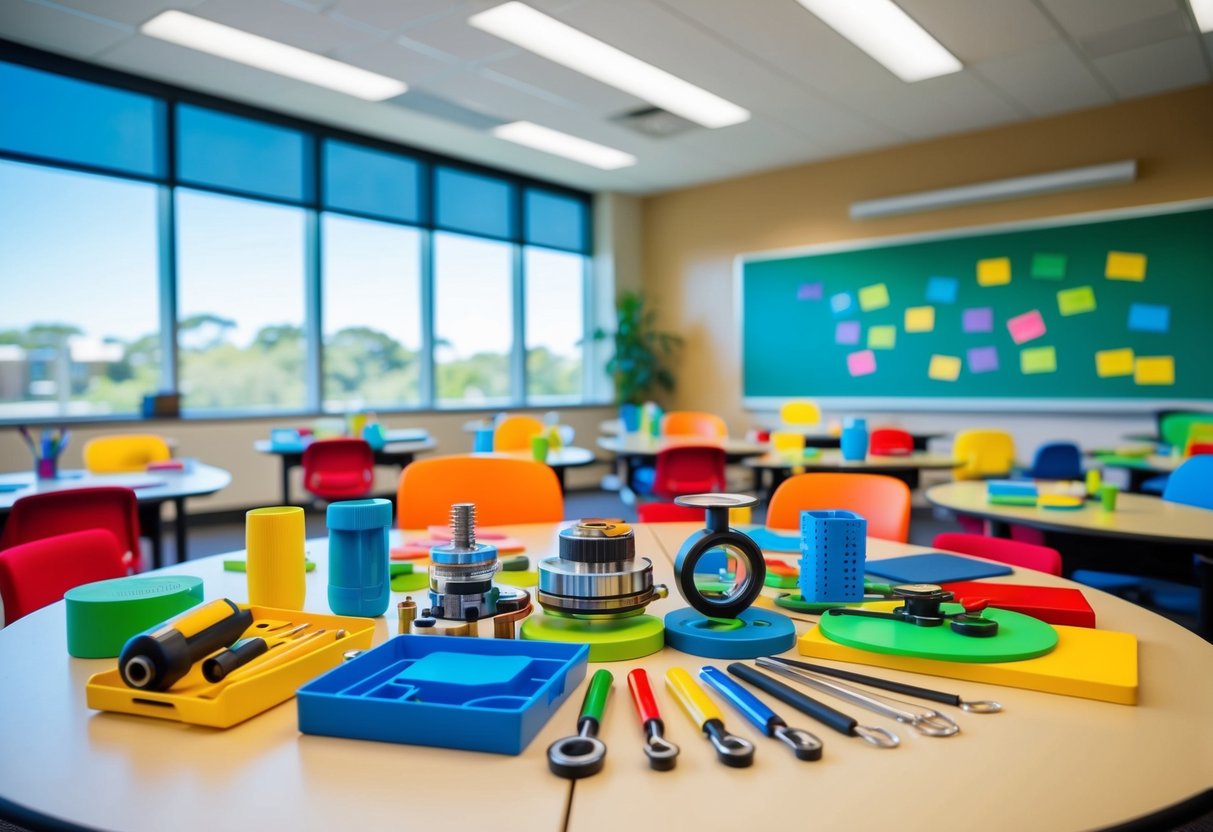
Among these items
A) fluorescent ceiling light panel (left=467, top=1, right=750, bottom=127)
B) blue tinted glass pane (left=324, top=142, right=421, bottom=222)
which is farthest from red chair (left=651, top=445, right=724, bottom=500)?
blue tinted glass pane (left=324, top=142, right=421, bottom=222)

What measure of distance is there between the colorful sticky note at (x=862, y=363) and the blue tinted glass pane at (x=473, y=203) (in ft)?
11.5

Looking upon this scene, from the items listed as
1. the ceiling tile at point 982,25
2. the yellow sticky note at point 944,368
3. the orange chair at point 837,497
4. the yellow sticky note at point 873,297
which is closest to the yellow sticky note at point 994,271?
the yellow sticky note at point 944,368

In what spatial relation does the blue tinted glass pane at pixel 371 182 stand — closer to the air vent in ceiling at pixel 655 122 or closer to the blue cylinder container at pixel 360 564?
the air vent in ceiling at pixel 655 122

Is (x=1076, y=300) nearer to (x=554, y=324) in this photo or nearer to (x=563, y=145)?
(x=563, y=145)

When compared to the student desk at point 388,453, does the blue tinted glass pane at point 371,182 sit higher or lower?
higher

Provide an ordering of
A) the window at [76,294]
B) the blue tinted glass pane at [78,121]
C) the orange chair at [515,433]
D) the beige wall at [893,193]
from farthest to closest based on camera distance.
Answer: the beige wall at [893,193] → the window at [76,294] → the blue tinted glass pane at [78,121] → the orange chair at [515,433]

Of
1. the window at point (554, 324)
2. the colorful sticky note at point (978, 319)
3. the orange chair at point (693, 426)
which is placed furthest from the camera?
the window at point (554, 324)

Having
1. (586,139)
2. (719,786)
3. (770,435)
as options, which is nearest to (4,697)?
(719,786)

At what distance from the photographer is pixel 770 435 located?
4.96 m

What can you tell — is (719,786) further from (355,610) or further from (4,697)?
(4,697)

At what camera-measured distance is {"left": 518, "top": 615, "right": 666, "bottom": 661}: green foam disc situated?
1.03 m

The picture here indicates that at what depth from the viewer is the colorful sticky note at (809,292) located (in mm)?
7574

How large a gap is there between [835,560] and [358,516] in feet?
2.37

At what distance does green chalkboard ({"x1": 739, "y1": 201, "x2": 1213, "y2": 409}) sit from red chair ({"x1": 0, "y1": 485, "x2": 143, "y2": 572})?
20.2 ft
